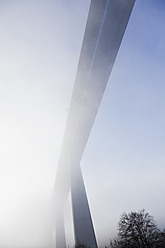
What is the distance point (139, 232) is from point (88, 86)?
734 centimetres

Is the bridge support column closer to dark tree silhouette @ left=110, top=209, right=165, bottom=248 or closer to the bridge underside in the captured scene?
the bridge underside

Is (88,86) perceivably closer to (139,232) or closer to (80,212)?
(139,232)

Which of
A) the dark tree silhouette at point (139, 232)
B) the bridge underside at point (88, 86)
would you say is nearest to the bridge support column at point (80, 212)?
the bridge underside at point (88, 86)

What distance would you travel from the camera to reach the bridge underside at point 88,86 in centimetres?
466

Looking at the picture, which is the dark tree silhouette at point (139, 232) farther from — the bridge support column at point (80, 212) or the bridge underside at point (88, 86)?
the bridge underside at point (88, 86)

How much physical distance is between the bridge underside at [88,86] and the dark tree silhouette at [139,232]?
2.43 m

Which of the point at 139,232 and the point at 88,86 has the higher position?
the point at 88,86

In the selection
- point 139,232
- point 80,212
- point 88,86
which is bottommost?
point 139,232

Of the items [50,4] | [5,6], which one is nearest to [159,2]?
[50,4]

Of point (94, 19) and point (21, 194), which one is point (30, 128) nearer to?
point (94, 19)

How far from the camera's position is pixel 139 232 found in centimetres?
669

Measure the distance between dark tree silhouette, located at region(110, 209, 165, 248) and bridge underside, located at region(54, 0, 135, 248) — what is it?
2.43 meters

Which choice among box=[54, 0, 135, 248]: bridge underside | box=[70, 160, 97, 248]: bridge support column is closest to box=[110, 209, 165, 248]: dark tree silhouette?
box=[70, 160, 97, 248]: bridge support column

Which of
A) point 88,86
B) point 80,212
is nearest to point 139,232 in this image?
point 80,212
